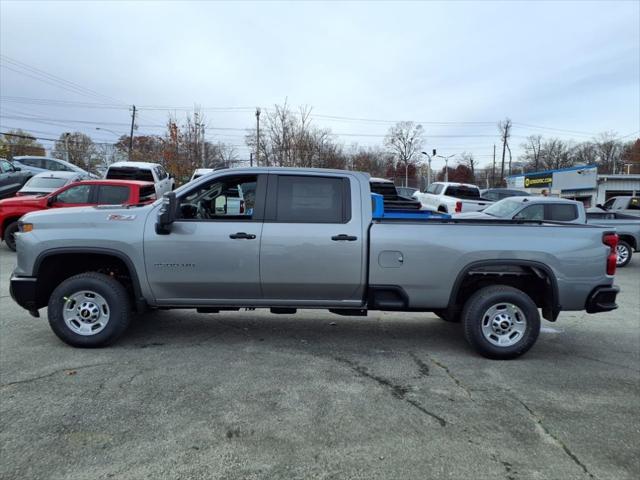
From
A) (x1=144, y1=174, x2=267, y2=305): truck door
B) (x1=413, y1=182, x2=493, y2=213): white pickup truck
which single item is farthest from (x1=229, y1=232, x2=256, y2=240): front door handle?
(x1=413, y1=182, x2=493, y2=213): white pickup truck

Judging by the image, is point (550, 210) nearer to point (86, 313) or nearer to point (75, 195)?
point (86, 313)

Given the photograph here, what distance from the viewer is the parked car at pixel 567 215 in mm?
11257

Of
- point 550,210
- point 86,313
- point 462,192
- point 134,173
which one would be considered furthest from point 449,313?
point 462,192

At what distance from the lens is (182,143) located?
3619 cm

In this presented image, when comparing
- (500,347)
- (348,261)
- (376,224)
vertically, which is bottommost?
(500,347)

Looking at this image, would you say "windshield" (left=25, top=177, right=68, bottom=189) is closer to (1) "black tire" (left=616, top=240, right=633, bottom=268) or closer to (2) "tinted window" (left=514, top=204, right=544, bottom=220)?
(2) "tinted window" (left=514, top=204, right=544, bottom=220)

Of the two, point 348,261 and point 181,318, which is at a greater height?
point 348,261

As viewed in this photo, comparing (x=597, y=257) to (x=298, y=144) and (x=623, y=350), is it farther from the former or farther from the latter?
(x=298, y=144)

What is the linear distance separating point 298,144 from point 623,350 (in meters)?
23.8

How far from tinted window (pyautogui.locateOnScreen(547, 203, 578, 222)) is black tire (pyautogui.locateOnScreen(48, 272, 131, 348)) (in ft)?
33.7

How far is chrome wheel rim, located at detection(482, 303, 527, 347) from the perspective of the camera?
15.6ft

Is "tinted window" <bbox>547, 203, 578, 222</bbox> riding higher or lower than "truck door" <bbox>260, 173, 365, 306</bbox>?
higher

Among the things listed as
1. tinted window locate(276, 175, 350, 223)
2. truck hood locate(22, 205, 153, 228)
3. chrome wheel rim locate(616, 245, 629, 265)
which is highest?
tinted window locate(276, 175, 350, 223)

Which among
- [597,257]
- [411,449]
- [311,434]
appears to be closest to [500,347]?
[597,257]
